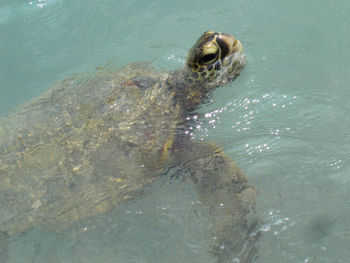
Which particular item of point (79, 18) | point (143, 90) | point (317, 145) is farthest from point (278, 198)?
point (79, 18)

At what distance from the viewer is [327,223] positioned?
2611mm

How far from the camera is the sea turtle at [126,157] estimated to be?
Result: 2.76 metres

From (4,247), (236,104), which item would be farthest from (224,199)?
(4,247)

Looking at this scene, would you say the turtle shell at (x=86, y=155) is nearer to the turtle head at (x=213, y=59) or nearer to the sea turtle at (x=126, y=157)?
the sea turtle at (x=126, y=157)

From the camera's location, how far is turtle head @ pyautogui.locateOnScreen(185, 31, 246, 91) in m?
2.87

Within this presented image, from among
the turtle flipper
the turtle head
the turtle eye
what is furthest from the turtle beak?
the turtle flipper

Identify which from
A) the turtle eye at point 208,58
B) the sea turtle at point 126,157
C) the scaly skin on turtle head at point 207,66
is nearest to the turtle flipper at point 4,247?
the sea turtle at point 126,157

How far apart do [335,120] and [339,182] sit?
2.32ft

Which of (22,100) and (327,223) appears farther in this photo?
(22,100)

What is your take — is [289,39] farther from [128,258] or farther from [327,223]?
[128,258]

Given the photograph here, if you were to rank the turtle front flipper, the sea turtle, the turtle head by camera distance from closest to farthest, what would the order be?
the turtle front flipper → the sea turtle → the turtle head

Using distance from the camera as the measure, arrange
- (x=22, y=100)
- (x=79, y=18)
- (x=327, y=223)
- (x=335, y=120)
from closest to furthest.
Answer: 1. (x=327, y=223)
2. (x=335, y=120)
3. (x=22, y=100)
4. (x=79, y=18)

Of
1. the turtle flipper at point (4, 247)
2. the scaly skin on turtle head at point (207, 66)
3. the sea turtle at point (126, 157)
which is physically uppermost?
the scaly skin on turtle head at point (207, 66)

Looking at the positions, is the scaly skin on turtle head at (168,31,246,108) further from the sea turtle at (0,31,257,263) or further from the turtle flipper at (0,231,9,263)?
the turtle flipper at (0,231,9,263)
